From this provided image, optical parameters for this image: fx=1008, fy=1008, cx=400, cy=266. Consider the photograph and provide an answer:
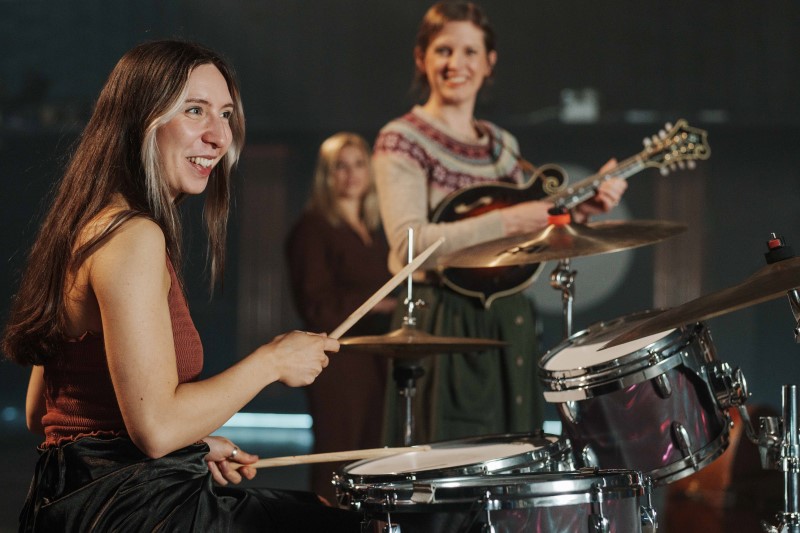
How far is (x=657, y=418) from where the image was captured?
188 cm

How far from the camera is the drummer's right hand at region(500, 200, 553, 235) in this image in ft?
9.05

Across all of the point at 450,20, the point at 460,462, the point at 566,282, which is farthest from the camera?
the point at 450,20

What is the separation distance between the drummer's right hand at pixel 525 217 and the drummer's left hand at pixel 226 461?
1282 mm

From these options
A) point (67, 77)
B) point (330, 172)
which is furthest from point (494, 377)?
point (67, 77)

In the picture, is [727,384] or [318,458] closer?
[318,458]

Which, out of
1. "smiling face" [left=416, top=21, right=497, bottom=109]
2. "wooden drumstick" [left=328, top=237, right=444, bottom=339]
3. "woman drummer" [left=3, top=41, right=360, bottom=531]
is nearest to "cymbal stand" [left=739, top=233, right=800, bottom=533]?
"wooden drumstick" [left=328, top=237, right=444, bottom=339]

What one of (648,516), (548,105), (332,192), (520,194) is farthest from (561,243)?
(548,105)

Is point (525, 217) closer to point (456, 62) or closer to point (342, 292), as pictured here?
point (456, 62)

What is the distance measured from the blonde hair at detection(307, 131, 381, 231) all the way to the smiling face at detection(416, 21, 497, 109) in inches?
56.8

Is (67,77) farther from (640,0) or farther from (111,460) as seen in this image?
(111,460)

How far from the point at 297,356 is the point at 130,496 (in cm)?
32

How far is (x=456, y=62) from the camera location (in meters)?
2.96

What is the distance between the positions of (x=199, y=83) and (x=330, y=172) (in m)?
2.91

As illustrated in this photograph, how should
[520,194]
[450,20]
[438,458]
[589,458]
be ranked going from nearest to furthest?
[438,458], [589,458], [520,194], [450,20]
